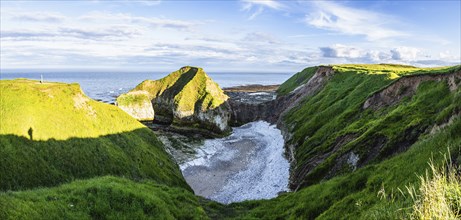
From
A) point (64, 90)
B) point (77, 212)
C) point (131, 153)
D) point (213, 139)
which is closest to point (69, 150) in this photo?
point (131, 153)

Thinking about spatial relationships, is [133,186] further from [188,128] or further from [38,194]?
[188,128]

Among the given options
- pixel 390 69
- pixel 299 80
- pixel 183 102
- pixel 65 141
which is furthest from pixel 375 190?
pixel 299 80

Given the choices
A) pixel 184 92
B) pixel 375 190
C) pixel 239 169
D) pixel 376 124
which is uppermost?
pixel 184 92

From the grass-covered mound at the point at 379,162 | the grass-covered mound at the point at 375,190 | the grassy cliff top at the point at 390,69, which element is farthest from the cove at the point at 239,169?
the grassy cliff top at the point at 390,69

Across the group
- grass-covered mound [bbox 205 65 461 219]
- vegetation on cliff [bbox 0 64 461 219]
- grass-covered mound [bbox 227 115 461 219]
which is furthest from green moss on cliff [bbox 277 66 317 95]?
grass-covered mound [bbox 227 115 461 219]

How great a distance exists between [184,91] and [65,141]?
56.5 m

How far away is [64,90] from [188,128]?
42.7 m

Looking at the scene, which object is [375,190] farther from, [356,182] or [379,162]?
[379,162]

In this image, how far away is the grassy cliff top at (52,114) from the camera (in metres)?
26.6

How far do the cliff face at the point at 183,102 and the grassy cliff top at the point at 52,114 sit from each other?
39318mm

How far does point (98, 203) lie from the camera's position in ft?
63.5

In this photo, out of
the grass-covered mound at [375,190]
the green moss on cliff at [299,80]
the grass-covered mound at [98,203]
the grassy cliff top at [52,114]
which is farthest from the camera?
the green moss on cliff at [299,80]

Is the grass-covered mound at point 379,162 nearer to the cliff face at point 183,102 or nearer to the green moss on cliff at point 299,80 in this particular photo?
the cliff face at point 183,102

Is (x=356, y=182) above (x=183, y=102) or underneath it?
underneath
